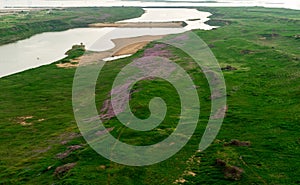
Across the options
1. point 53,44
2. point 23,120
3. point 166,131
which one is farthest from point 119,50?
point 166,131

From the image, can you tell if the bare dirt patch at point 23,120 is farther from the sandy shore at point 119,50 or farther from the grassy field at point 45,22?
the grassy field at point 45,22

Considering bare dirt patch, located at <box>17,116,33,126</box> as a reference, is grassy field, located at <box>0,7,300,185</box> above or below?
above

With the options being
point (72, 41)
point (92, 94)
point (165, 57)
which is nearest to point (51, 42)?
point (72, 41)

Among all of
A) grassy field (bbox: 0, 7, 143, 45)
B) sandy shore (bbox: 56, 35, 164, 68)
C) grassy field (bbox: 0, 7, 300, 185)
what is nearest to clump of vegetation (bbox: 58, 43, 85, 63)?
sandy shore (bbox: 56, 35, 164, 68)

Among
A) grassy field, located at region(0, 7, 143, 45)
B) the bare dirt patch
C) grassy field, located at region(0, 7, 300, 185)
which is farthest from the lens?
grassy field, located at region(0, 7, 143, 45)

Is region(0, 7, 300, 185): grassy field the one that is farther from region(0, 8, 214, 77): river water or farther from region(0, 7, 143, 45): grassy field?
region(0, 7, 143, 45): grassy field

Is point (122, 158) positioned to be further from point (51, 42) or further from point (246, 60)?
point (51, 42)
